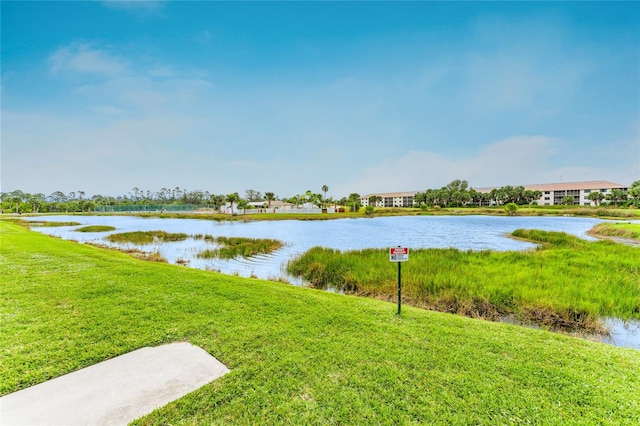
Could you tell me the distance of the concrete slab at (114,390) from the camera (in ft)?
8.23

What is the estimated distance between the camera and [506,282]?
8555 mm

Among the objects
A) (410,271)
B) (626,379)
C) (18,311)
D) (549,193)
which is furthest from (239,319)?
(549,193)

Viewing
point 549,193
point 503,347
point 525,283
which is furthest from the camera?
point 549,193

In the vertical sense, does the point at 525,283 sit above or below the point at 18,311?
below

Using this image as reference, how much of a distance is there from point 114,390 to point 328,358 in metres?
2.30

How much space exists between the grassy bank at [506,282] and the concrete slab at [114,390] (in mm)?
5923

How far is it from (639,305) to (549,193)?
379 feet

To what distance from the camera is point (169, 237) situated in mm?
25047

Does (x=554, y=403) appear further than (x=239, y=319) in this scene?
No

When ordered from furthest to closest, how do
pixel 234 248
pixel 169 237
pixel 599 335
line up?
pixel 169 237, pixel 234 248, pixel 599 335

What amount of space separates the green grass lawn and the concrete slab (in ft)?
0.62

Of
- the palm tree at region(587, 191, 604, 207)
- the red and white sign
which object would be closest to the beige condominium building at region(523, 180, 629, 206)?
the palm tree at region(587, 191, 604, 207)

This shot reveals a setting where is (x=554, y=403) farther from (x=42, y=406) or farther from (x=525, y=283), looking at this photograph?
(x=525, y=283)

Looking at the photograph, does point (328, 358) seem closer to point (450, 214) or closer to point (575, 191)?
point (450, 214)
